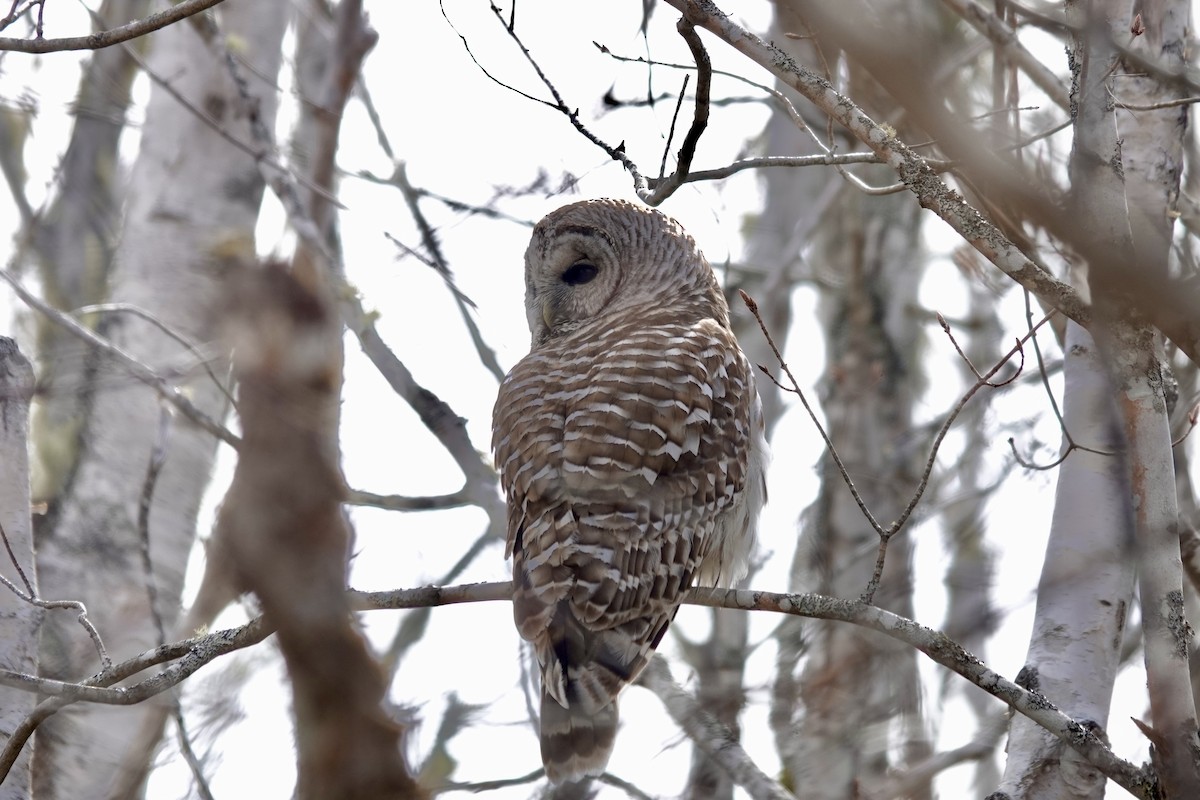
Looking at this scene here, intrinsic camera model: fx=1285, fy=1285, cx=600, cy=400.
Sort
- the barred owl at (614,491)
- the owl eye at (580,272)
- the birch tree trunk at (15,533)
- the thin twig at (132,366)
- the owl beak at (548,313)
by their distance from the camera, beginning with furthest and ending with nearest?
the owl eye at (580,272) → the owl beak at (548,313) → the thin twig at (132,366) → the barred owl at (614,491) → the birch tree trunk at (15,533)

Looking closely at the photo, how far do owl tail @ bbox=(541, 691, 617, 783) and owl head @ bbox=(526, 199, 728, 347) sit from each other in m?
2.11

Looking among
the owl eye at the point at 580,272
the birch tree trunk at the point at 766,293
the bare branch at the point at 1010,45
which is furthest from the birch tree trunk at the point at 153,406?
the bare branch at the point at 1010,45

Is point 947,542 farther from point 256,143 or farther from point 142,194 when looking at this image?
point 142,194

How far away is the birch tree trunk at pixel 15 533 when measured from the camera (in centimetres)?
357

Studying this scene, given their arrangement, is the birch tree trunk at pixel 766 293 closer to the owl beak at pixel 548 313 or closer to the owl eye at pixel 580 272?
the owl eye at pixel 580 272

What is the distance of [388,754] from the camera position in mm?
1577

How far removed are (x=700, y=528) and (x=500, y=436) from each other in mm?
836

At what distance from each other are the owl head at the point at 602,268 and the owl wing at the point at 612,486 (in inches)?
32.0

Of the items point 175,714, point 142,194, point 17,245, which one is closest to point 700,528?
point 175,714

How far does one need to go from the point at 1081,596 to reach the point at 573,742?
1.61 meters

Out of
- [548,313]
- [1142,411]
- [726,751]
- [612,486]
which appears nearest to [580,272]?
[548,313]

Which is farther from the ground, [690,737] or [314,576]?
[690,737]

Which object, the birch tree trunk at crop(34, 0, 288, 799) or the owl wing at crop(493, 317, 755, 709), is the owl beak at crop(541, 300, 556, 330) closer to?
the owl wing at crop(493, 317, 755, 709)

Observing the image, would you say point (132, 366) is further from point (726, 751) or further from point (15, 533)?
point (726, 751)
